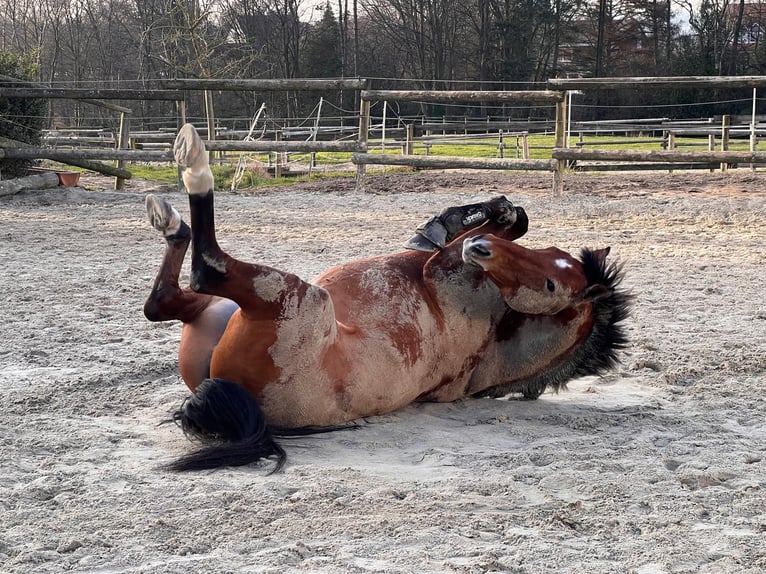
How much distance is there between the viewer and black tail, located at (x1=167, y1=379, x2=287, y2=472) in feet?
9.57

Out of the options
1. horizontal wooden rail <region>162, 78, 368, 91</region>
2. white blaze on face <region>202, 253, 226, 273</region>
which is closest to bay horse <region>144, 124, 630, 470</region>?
white blaze on face <region>202, 253, 226, 273</region>

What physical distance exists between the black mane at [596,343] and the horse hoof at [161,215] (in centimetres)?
148

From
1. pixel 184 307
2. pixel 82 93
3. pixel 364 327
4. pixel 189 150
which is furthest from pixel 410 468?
pixel 82 93

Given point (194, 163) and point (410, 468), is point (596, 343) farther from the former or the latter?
point (194, 163)

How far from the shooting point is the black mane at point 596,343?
347cm

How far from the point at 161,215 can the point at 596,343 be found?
1847 mm

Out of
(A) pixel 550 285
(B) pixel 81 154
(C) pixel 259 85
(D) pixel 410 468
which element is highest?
(C) pixel 259 85

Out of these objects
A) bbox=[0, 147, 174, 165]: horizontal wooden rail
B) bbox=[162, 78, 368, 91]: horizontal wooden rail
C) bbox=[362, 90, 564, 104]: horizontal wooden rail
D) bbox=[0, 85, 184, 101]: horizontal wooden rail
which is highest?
bbox=[162, 78, 368, 91]: horizontal wooden rail

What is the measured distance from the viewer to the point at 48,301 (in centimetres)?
546

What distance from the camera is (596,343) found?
3562mm

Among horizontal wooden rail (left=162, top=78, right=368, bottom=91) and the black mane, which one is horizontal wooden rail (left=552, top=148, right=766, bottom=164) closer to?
horizontal wooden rail (left=162, top=78, right=368, bottom=91)

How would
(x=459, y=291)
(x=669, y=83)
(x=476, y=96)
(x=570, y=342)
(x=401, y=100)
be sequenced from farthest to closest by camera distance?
1. (x=401, y=100)
2. (x=476, y=96)
3. (x=669, y=83)
4. (x=570, y=342)
5. (x=459, y=291)

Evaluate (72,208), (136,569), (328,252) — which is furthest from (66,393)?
(72,208)

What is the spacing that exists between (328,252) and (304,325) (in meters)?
4.41
